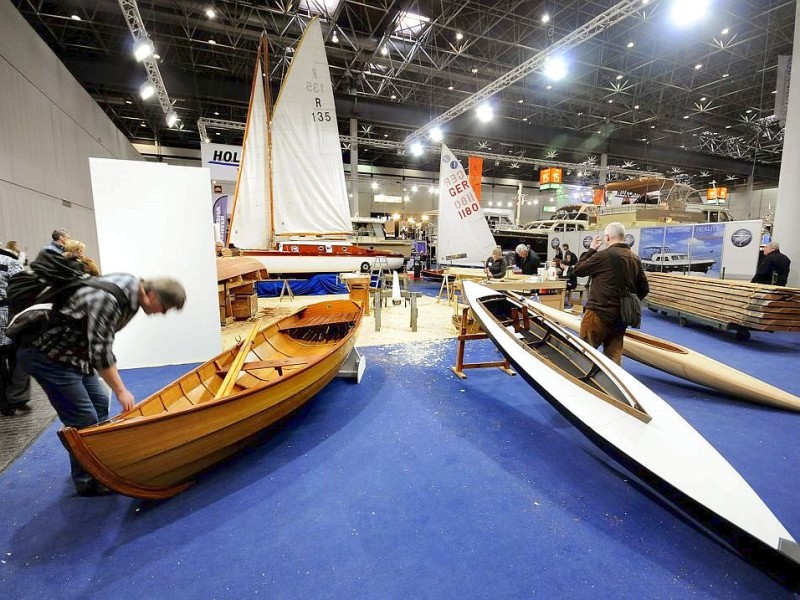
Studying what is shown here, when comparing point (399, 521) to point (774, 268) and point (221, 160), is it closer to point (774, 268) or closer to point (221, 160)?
point (774, 268)

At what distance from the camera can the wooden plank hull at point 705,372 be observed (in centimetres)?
→ 321

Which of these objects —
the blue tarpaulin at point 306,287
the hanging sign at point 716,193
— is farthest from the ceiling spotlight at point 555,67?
the hanging sign at point 716,193

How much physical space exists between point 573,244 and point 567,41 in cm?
596

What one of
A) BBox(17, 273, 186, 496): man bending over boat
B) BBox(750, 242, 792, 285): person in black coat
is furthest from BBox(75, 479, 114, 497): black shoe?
BBox(750, 242, 792, 285): person in black coat

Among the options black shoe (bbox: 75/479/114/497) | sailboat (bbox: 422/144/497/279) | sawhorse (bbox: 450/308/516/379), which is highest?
sailboat (bbox: 422/144/497/279)

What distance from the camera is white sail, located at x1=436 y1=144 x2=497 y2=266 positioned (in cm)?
931

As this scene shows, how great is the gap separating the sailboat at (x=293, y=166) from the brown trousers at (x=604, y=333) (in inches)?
266

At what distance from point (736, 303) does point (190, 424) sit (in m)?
7.13

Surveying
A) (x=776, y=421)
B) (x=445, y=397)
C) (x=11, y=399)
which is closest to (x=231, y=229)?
(x=11, y=399)

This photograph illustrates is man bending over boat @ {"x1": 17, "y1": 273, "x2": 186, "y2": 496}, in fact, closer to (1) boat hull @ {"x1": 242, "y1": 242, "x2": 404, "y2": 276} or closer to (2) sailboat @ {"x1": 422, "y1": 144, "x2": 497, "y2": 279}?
(1) boat hull @ {"x1": 242, "y1": 242, "x2": 404, "y2": 276}

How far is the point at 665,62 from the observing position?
11.8 m

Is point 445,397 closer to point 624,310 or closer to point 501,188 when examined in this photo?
point 624,310

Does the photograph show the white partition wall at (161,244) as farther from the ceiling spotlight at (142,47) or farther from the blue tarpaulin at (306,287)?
the ceiling spotlight at (142,47)

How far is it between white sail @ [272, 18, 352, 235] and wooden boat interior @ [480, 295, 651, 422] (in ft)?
18.9
